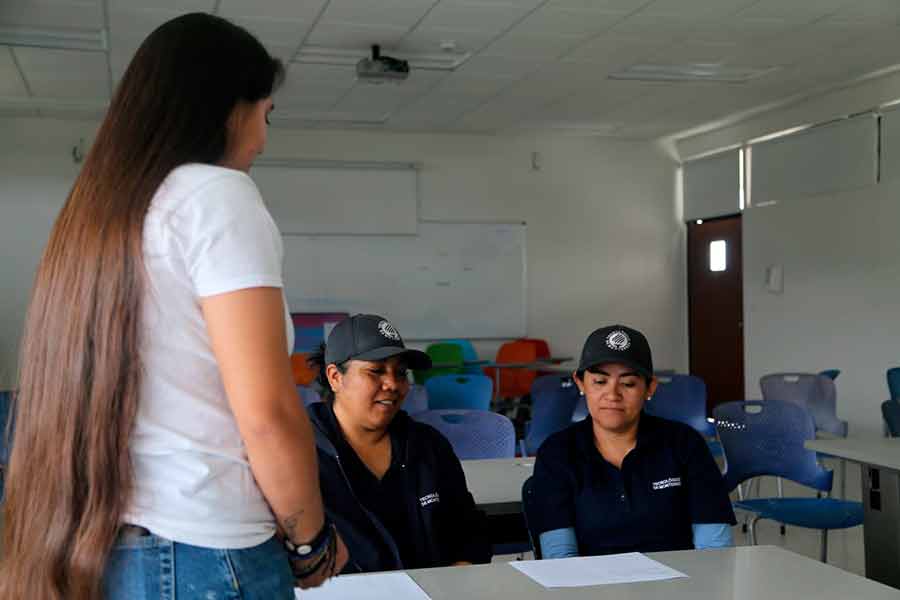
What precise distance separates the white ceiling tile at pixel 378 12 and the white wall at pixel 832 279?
3.96m

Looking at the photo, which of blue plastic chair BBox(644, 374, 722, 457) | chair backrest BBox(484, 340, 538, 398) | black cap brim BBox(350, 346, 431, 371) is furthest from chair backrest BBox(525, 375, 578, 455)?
chair backrest BBox(484, 340, 538, 398)

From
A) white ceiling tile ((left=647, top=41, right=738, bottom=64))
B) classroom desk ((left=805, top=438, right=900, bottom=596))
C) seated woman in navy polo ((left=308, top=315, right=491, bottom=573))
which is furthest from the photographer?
white ceiling tile ((left=647, top=41, right=738, bottom=64))

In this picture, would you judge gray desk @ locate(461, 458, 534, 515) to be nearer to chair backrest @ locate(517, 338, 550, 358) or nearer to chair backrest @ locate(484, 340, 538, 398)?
chair backrest @ locate(484, 340, 538, 398)

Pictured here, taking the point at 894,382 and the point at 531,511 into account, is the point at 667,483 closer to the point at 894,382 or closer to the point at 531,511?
the point at 531,511

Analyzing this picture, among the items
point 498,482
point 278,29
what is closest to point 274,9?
point 278,29

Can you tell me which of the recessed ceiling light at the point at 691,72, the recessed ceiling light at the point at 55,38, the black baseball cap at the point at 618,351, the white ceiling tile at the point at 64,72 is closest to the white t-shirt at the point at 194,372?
the black baseball cap at the point at 618,351

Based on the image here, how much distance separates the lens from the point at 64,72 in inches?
290

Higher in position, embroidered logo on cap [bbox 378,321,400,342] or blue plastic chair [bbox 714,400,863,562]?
embroidered logo on cap [bbox 378,321,400,342]

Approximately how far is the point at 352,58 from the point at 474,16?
51.0 inches

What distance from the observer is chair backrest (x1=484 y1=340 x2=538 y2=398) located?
9.42 meters

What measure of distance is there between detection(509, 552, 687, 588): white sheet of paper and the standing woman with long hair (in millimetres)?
879

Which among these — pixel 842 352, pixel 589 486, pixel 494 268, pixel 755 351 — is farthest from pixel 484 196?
pixel 589 486

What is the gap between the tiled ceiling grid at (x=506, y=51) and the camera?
5.95 metres

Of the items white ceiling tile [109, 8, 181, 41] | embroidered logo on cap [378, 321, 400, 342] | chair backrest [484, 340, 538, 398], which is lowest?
chair backrest [484, 340, 538, 398]
